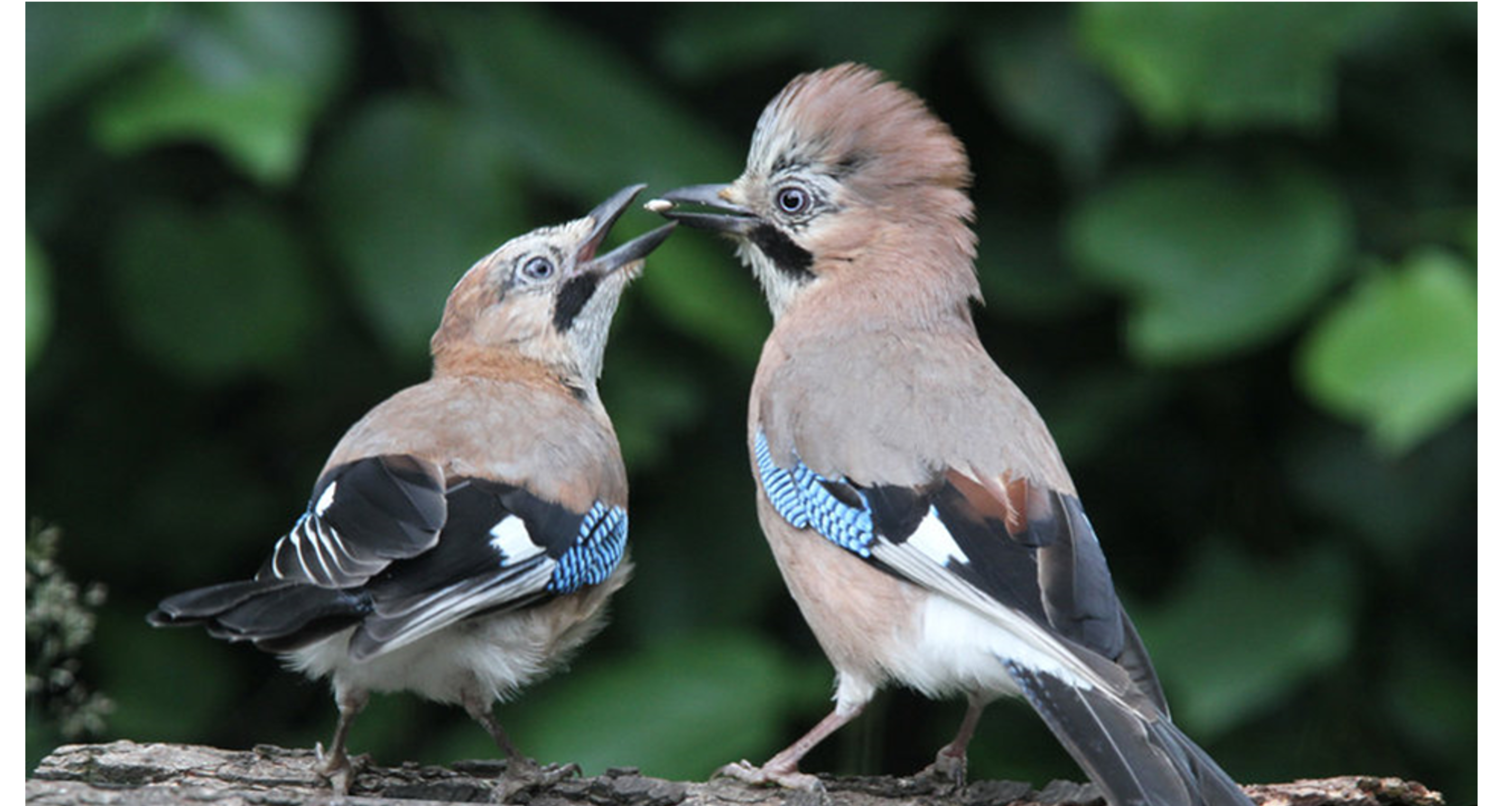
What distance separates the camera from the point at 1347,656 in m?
4.04

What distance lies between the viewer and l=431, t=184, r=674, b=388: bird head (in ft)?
10.7

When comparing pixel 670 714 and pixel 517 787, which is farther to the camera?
pixel 670 714

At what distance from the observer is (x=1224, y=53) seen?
11.9 feet

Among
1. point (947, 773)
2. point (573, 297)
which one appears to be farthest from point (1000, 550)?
point (573, 297)

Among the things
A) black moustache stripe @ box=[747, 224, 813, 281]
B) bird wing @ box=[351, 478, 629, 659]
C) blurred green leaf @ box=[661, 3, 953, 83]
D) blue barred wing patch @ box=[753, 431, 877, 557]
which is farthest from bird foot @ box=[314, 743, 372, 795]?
blurred green leaf @ box=[661, 3, 953, 83]

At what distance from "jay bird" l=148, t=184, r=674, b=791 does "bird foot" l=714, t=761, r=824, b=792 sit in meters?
0.29

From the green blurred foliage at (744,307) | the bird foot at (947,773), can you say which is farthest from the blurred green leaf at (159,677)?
the bird foot at (947,773)

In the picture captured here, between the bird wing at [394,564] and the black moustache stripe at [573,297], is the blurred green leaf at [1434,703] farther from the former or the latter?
the bird wing at [394,564]

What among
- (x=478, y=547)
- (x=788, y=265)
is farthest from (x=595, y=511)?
(x=788, y=265)

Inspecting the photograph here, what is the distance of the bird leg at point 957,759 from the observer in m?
2.83

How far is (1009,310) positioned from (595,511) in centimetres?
149

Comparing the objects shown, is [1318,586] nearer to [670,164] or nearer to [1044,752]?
[1044,752]

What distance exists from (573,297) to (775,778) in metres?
0.96

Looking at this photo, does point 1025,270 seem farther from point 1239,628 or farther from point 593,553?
point 593,553
